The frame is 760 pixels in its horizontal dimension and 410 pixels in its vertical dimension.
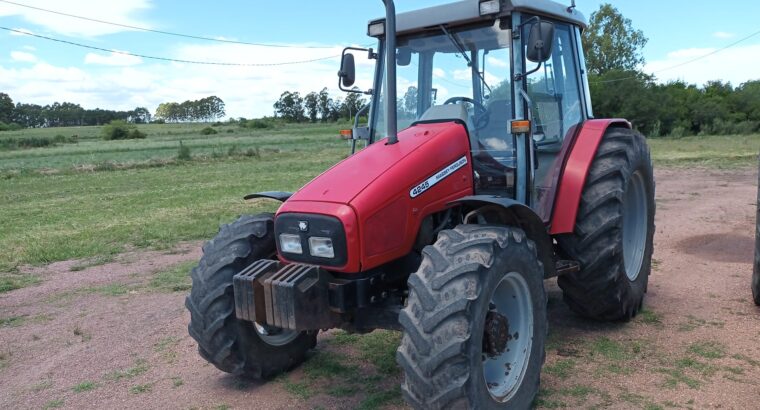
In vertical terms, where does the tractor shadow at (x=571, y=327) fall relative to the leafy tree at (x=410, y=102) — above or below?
below

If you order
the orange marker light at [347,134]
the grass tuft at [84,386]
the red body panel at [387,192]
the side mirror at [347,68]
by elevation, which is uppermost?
the side mirror at [347,68]

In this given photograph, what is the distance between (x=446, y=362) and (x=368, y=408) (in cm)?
101

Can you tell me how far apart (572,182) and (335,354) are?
87.1 inches

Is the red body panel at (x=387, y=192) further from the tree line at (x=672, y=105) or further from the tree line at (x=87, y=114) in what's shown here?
the tree line at (x=87, y=114)

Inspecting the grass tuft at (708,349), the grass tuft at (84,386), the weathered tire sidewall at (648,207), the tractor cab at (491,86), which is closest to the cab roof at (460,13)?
the tractor cab at (491,86)

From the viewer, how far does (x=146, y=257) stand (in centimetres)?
913

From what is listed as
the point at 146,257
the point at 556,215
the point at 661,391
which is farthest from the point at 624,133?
the point at 146,257

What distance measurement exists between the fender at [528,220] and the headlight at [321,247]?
0.83 metres

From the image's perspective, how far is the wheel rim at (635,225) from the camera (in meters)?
5.78

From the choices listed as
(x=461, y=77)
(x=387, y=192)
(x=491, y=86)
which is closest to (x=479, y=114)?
(x=491, y=86)

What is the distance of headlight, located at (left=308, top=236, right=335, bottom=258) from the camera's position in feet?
11.9

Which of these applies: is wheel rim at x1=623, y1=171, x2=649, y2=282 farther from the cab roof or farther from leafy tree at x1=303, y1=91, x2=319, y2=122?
leafy tree at x1=303, y1=91, x2=319, y2=122

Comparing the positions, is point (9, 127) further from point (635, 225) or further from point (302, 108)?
point (635, 225)

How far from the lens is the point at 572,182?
4.80 m
